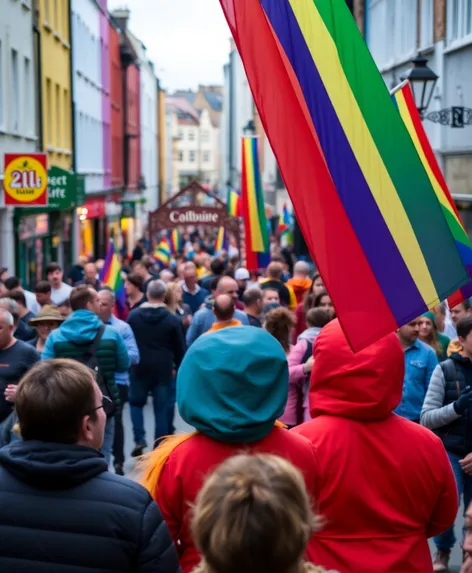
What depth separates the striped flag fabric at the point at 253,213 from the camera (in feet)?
49.6

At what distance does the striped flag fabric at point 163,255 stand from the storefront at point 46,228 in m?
2.34

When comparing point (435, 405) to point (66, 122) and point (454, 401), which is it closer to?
point (454, 401)

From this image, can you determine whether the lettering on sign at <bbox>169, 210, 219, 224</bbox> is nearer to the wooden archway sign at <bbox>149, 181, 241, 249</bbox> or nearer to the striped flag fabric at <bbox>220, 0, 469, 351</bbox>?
the wooden archway sign at <bbox>149, 181, 241, 249</bbox>

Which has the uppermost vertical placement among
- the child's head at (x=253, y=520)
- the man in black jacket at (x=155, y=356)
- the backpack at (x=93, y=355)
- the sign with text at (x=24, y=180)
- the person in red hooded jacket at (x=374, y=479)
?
the sign with text at (x=24, y=180)

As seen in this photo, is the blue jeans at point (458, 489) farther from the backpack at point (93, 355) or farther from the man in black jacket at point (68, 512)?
the man in black jacket at point (68, 512)

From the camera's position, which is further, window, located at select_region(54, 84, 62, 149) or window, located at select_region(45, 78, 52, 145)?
window, located at select_region(54, 84, 62, 149)

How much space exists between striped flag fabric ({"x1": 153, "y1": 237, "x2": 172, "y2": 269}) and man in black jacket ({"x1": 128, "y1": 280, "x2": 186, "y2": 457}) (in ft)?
56.3

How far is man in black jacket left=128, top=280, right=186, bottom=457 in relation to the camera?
10977 millimetres

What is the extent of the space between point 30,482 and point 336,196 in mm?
1934

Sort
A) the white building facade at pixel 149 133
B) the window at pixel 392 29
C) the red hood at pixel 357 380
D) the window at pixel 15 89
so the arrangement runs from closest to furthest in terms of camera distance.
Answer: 1. the red hood at pixel 357 380
2. the window at pixel 392 29
3. the window at pixel 15 89
4. the white building facade at pixel 149 133

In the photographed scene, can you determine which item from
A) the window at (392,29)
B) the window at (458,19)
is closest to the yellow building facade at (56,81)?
the window at (392,29)

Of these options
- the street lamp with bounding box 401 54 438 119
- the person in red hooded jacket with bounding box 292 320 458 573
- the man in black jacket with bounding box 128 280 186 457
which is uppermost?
the street lamp with bounding box 401 54 438 119

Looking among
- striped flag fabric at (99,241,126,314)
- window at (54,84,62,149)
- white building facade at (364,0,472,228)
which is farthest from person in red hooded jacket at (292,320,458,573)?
window at (54,84,62,149)

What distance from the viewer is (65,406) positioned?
3.30 m
